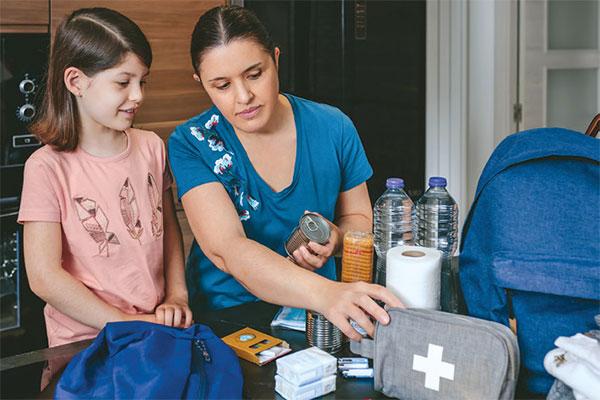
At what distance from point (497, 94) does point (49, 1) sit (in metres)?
2.00

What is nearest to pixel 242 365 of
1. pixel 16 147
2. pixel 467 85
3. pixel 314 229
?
pixel 314 229

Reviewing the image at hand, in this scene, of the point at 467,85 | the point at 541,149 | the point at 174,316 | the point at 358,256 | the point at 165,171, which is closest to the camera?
the point at 541,149

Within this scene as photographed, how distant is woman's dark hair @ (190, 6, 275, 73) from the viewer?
1449 mm

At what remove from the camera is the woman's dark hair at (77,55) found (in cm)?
151

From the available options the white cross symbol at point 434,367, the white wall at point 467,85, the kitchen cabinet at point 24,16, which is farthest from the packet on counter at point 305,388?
the white wall at point 467,85

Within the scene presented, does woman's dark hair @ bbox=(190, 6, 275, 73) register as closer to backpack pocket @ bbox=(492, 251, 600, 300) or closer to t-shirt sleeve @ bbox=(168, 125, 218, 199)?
t-shirt sleeve @ bbox=(168, 125, 218, 199)

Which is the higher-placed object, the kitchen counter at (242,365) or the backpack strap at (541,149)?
the backpack strap at (541,149)

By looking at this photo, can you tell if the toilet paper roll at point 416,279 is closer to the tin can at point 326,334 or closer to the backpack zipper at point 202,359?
the tin can at point 326,334

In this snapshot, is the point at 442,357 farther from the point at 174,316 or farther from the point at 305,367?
the point at 174,316

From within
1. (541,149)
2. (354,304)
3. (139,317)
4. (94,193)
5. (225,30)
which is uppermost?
(225,30)

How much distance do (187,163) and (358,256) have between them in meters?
0.43

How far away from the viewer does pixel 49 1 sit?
2.05m

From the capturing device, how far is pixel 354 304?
1148mm

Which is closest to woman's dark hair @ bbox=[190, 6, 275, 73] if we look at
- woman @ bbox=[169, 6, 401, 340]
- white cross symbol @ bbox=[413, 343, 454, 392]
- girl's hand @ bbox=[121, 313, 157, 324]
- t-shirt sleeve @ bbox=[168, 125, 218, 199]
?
woman @ bbox=[169, 6, 401, 340]
